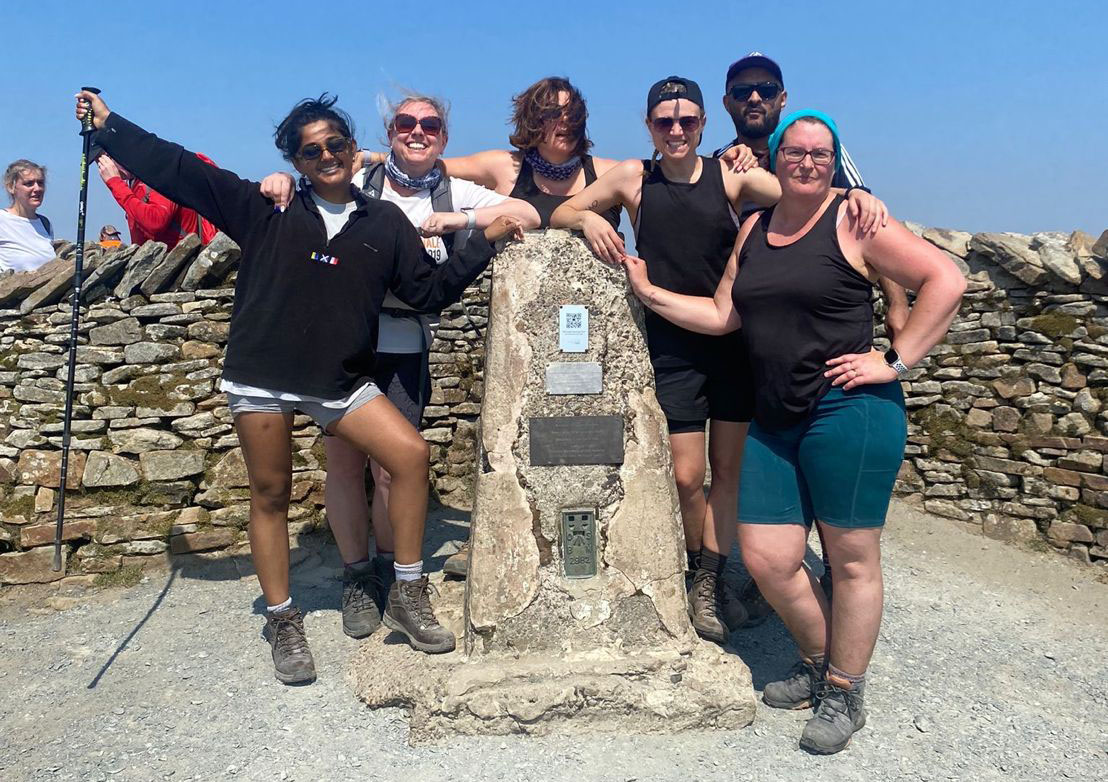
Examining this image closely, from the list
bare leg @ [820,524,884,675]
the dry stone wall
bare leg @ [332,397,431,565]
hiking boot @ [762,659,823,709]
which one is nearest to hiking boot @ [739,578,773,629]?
hiking boot @ [762,659,823,709]

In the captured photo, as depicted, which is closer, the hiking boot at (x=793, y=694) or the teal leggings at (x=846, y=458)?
the teal leggings at (x=846, y=458)

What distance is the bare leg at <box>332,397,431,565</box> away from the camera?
3713 millimetres

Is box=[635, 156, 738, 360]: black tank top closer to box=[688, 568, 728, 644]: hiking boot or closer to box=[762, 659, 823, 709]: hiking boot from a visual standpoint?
box=[688, 568, 728, 644]: hiking boot

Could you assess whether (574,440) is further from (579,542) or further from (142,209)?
(142,209)

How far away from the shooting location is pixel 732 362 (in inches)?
157

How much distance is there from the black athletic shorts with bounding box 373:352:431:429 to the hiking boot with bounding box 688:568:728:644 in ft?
5.70

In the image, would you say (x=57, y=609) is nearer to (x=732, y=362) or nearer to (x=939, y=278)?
(x=732, y=362)

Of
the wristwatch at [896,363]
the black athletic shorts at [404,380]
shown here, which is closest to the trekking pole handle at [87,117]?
the black athletic shorts at [404,380]

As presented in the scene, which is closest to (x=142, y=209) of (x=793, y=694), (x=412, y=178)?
(x=412, y=178)

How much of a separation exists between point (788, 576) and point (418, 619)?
1.78 meters

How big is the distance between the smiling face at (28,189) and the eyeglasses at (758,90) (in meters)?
5.62

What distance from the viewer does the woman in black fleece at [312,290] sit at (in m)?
3.54

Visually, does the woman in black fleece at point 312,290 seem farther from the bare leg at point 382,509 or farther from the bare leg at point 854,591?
the bare leg at point 854,591

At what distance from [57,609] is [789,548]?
15.4 feet
